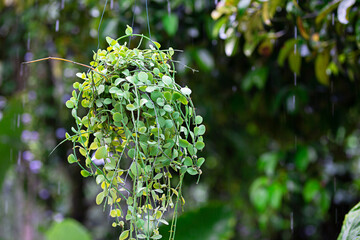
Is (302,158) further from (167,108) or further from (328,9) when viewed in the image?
(167,108)

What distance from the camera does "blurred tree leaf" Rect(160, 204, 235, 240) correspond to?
3.05 ft

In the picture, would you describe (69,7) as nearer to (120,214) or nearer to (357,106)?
(357,106)

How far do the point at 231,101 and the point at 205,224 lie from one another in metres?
0.87

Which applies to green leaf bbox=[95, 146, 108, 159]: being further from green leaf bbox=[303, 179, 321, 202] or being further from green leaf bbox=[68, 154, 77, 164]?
green leaf bbox=[303, 179, 321, 202]

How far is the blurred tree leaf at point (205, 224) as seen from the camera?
3.05 feet

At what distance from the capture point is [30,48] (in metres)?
2.39

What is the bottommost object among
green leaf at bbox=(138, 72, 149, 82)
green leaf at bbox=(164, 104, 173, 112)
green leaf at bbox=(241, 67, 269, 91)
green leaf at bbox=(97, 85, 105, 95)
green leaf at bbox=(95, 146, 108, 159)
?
green leaf at bbox=(95, 146, 108, 159)

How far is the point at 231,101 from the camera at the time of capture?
5.65ft

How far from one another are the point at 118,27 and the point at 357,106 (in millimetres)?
1062

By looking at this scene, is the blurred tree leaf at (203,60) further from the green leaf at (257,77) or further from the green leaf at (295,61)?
the green leaf at (295,61)

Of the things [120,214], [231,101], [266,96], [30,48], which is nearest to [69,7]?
[30,48]

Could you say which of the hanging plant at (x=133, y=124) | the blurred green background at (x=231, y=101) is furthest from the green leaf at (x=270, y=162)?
the hanging plant at (x=133, y=124)

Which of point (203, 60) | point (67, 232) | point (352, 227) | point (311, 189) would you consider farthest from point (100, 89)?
point (311, 189)

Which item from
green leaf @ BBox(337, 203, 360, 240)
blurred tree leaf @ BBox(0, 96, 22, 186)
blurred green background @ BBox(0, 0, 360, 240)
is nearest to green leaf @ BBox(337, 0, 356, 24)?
blurred green background @ BBox(0, 0, 360, 240)
